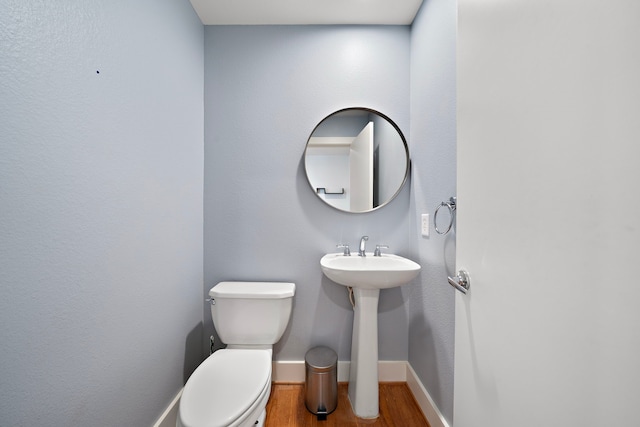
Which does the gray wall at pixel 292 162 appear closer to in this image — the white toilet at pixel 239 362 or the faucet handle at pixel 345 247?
the faucet handle at pixel 345 247

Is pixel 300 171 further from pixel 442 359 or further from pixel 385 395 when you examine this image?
pixel 385 395

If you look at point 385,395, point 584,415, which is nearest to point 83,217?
point 584,415

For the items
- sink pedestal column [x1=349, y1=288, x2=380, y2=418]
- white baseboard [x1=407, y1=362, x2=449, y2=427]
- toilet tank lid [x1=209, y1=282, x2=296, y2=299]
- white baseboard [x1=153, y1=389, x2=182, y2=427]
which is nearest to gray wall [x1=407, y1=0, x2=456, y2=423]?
white baseboard [x1=407, y1=362, x2=449, y2=427]

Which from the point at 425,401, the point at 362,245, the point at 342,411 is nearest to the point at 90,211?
the point at 362,245

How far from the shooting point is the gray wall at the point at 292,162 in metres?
1.51

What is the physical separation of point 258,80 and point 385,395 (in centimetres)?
215

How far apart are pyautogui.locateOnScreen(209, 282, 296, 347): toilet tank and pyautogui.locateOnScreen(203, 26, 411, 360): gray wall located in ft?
0.78

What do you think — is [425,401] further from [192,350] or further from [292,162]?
[292,162]

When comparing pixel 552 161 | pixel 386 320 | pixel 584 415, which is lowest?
pixel 386 320

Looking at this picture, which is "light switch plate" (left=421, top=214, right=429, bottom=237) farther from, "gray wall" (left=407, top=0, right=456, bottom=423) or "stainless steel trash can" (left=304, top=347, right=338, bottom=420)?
"stainless steel trash can" (left=304, top=347, right=338, bottom=420)

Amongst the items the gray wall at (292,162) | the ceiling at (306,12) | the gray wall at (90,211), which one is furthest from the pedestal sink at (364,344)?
the ceiling at (306,12)

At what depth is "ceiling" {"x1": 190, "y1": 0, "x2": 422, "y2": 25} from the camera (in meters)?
1.34

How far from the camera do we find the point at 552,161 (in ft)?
1.45

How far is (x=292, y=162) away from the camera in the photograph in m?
1.53
